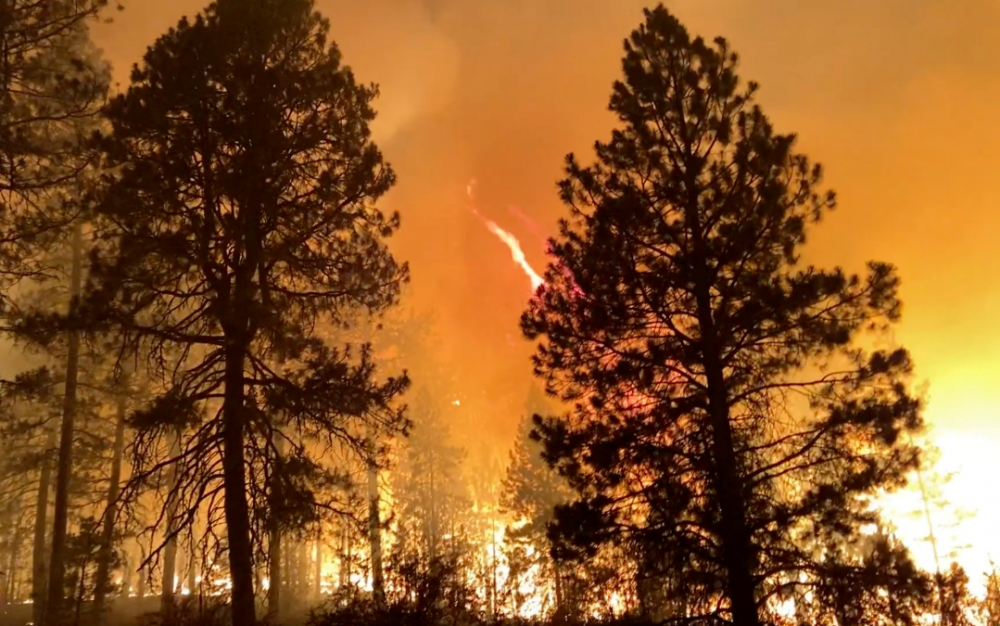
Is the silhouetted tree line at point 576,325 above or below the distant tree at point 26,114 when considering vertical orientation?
below

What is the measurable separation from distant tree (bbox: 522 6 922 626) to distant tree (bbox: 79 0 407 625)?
3654mm

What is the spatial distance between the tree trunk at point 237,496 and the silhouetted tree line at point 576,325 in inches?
1.3

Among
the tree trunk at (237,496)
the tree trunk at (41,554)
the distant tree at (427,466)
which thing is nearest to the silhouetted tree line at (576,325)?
the tree trunk at (237,496)

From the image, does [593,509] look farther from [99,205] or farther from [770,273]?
[99,205]

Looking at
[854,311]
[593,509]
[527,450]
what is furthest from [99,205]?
[527,450]

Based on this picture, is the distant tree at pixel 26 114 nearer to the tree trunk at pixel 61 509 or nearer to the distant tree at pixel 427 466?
the tree trunk at pixel 61 509

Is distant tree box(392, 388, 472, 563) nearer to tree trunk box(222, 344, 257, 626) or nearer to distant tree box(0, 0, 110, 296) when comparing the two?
tree trunk box(222, 344, 257, 626)

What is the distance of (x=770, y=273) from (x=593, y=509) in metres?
4.15

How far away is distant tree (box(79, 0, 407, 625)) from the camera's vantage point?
981 centimetres

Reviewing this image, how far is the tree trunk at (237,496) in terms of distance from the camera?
941 centimetres

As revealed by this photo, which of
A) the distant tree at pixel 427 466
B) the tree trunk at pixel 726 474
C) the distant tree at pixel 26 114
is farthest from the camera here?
the distant tree at pixel 427 466

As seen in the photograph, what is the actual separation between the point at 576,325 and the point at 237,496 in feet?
18.9

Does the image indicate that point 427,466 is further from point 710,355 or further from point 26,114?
point 710,355

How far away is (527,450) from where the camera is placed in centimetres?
3134
